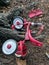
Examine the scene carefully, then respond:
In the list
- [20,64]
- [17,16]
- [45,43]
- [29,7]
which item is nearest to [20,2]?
[29,7]

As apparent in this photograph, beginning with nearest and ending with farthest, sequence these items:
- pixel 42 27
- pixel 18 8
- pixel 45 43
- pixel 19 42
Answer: pixel 19 42
pixel 45 43
pixel 42 27
pixel 18 8

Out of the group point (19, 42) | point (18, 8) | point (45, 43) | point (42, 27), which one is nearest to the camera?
point (19, 42)

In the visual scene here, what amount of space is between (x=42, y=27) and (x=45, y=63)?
0.92 metres

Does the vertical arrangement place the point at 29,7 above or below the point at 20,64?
above

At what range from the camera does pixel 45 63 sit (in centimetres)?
445

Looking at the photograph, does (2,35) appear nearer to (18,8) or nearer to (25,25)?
(25,25)

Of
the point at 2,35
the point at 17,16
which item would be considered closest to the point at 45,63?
the point at 2,35

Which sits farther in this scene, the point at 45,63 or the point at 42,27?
the point at 42,27

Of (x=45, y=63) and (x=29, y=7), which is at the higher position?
(x=29, y=7)

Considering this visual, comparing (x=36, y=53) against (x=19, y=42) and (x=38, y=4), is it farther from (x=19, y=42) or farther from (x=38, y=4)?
(x=38, y=4)

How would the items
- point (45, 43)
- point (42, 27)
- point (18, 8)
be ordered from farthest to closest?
point (18, 8)
point (42, 27)
point (45, 43)

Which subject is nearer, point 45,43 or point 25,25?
point 45,43

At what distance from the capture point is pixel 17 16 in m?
5.32

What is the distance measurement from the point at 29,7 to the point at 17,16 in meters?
0.67
